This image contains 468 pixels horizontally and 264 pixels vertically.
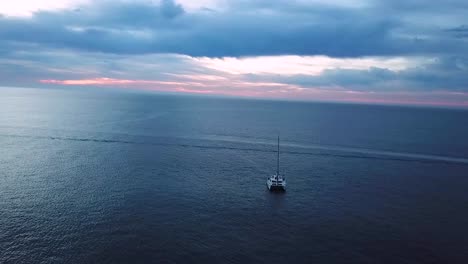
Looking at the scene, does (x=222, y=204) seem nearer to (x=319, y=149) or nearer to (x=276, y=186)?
(x=276, y=186)

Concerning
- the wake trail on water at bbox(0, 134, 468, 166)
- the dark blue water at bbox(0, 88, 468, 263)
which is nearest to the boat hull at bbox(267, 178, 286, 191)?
the dark blue water at bbox(0, 88, 468, 263)

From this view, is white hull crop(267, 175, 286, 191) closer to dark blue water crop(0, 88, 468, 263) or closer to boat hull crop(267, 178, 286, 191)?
boat hull crop(267, 178, 286, 191)

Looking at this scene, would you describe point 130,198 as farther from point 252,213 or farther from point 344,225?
point 344,225

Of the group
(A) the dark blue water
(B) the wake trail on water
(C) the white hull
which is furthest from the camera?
(B) the wake trail on water

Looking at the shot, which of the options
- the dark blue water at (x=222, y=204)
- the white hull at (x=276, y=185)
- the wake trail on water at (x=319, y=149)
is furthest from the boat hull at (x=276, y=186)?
the wake trail on water at (x=319, y=149)

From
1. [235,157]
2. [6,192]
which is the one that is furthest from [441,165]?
[6,192]

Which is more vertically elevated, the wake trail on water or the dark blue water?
the wake trail on water

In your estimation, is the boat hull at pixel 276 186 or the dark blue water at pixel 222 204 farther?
the boat hull at pixel 276 186

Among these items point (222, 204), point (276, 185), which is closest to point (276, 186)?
point (276, 185)

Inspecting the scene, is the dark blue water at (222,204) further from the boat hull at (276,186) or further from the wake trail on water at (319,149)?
the boat hull at (276,186)

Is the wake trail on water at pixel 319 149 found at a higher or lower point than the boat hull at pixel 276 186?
higher
